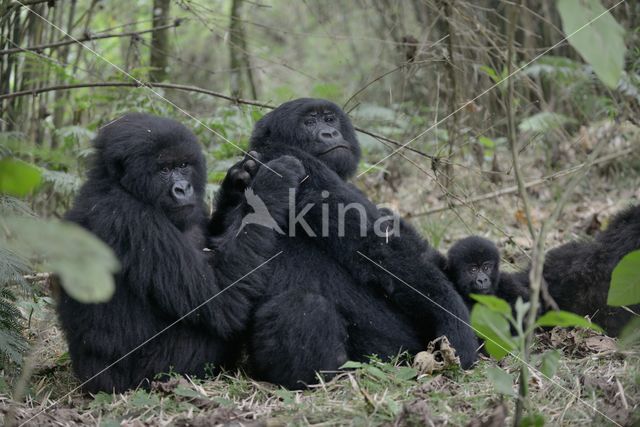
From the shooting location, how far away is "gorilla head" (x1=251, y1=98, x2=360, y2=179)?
15.1ft

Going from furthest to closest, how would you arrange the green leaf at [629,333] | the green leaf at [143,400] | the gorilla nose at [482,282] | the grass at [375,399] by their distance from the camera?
1. the gorilla nose at [482,282]
2. the green leaf at [143,400]
3. the grass at [375,399]
4. the green leaf at [629,333]

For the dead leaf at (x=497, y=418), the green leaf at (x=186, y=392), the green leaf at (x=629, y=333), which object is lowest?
the green leaf at (x=186, y=392)

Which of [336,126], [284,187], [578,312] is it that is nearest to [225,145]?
[336,126]

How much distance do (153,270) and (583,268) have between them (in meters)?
2.76

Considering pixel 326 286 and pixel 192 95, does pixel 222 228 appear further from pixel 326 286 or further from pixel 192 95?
pixel 192 95

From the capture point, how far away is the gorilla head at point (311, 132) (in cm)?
461

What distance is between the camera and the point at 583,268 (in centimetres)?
482

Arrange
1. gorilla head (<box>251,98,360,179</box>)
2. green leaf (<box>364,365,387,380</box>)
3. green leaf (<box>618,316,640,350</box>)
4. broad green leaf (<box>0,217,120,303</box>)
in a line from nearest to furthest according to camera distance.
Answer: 1. broad green leaf (<box>0,217,120,303</box>)
2. green leaf (<box>618,316,640,350</box>)
3. green leaf (<box>364,365,387,380</box>)
4. gorilla head (<box>251,98,360,179</box>)

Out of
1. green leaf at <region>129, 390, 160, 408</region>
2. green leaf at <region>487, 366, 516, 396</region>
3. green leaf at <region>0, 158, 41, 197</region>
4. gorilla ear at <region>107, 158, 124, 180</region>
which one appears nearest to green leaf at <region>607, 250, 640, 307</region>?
green leaf at <region>487, 366, 516, 396</region>

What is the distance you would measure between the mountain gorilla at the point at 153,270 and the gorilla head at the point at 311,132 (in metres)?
0.74

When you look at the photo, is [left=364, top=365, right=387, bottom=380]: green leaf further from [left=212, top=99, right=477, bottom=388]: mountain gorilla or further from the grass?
[left=212, top=99, right=477, bottom=388]: mountain gorilla

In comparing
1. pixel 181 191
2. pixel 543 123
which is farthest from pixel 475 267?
pixel 543 123

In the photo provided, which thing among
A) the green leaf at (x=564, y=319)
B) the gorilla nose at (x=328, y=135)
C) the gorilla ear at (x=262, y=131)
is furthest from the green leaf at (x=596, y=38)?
the gorilla ear at (x=262, y=131)

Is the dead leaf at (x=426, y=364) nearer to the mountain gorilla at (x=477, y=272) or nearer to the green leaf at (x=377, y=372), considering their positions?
the green leaf at (x=377, y=372)
